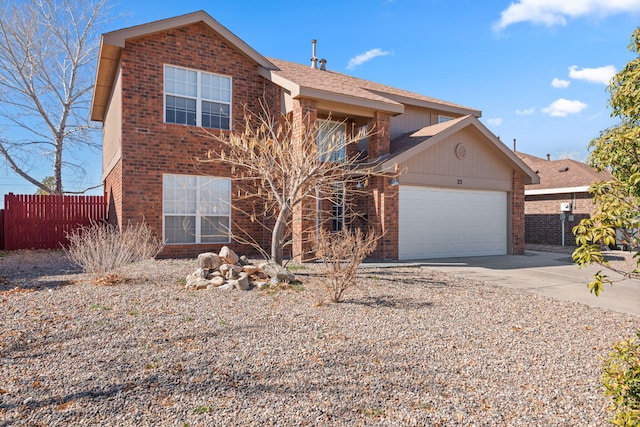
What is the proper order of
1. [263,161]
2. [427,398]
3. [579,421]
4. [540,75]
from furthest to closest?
1. [540,75]
2. [263,161]
3. [427,398]
4. [579,421]

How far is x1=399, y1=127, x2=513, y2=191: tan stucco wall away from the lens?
12227mm

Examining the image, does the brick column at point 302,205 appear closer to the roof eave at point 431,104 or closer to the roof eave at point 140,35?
the roof eave at point 140,35

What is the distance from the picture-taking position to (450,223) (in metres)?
13.2

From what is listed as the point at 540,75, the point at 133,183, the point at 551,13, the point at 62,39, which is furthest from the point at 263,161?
the point at 62,39

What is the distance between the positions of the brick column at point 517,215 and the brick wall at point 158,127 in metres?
9.05

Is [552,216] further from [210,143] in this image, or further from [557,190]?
[210,143]

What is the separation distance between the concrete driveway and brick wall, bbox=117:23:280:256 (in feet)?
22.0

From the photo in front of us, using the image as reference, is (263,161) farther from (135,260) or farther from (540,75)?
(540,75)

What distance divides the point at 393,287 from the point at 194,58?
8.91 meters

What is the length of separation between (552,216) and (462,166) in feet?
29.7

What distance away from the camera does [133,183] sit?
1084 centimetres

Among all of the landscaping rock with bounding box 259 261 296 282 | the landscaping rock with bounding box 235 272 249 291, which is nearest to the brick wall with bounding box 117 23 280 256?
the landscaping rock with bounding box 259 261 296 282

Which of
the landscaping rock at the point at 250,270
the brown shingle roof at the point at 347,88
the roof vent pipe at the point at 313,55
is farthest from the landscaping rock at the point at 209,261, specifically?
the roof vent pipe at the point at 313,55

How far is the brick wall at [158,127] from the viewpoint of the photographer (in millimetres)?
10812
